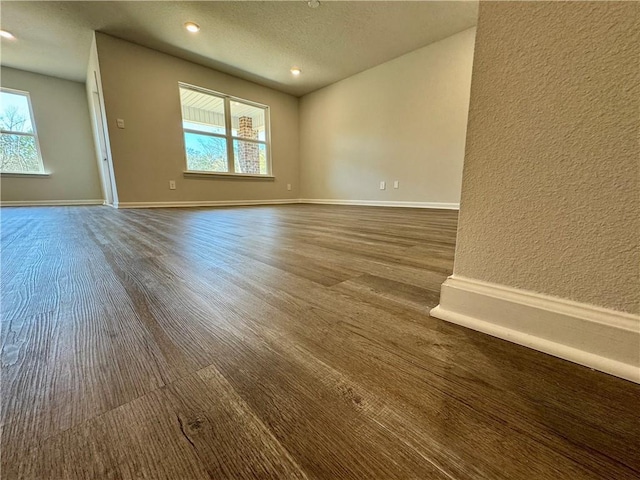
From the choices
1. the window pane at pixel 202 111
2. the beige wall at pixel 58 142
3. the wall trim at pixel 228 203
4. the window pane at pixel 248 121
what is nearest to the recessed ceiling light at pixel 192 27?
the window pane at pixel 202 111

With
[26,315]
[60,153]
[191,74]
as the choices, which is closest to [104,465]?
[26,315]

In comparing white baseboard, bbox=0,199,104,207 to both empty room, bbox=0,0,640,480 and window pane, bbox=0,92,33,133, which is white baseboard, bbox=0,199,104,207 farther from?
empty room, bbox=0,0,640,480

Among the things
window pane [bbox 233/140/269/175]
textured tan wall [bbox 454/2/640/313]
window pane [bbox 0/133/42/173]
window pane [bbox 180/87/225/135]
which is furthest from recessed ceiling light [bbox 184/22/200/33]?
textured tan wall [bbox 454/2/640/313]

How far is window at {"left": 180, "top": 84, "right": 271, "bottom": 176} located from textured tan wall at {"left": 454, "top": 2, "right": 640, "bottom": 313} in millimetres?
4568

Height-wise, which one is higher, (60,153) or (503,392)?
(60,153)

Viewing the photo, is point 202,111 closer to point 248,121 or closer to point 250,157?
point 248,121

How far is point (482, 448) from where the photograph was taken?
30cm

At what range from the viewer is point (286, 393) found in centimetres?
39

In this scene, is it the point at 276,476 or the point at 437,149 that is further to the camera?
the point at 437,149

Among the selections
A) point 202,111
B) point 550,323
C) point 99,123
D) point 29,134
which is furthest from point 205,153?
point 550,323

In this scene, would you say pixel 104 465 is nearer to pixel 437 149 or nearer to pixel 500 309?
pixel 500 309

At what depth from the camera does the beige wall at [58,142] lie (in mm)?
4359

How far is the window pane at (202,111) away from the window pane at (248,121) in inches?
9.4

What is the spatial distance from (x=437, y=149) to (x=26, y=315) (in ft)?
13.1
